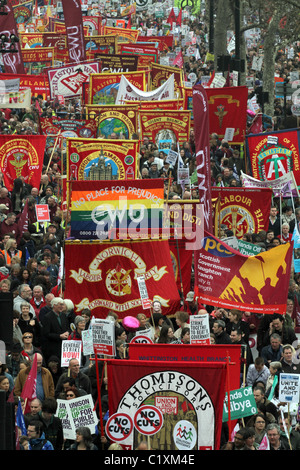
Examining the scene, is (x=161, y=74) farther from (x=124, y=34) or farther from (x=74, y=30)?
(x=124, y=34)

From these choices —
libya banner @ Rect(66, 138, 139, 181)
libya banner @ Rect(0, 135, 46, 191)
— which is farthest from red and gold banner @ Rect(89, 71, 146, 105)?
libya banner @ Rect(66, 138, 139, 181)

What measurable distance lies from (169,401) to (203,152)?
515 cm

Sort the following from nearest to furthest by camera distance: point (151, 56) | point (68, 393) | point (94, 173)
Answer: point (68, 393), point (94, 173), point (151, 56)

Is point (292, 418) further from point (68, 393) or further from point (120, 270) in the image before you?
point (120, 270)

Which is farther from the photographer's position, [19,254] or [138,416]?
[19,254]

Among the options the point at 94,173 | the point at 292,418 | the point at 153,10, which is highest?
the point at 153,10

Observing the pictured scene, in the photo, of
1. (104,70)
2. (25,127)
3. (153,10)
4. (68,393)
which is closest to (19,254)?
(68,393)

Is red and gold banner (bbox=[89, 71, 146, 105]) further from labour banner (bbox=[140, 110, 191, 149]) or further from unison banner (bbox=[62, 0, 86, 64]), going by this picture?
labour banner (bbox=[140, 110, 191, 149])

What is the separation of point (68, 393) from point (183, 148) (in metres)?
14.2

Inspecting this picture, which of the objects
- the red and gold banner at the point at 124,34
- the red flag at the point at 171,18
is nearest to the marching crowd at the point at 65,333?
the red and gold banner at the point at 124,34

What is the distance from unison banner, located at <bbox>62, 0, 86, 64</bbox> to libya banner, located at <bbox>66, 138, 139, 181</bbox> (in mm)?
13082

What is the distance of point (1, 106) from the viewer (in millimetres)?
27031

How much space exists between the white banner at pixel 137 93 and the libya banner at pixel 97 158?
864 centimetres

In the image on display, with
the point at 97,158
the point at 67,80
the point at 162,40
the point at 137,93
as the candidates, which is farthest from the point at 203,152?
the point at 162,40
